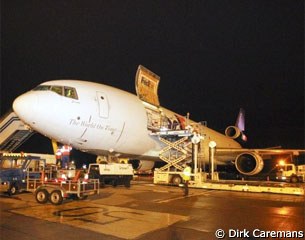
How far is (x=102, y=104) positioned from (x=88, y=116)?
3.45ft

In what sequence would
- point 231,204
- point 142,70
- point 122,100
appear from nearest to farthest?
1. point 231,204
2. point 122,100
3. point 142,70

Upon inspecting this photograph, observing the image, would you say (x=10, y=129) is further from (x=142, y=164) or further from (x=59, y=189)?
(x=59, y=189)

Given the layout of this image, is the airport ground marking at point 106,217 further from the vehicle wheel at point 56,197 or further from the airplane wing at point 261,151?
the airplane wing at point 261,151

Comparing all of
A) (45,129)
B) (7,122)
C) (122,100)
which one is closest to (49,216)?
(45,129)

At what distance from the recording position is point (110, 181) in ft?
60.1

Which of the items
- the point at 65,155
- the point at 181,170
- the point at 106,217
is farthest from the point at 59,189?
the point at 181,170

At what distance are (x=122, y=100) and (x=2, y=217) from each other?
9.23 m

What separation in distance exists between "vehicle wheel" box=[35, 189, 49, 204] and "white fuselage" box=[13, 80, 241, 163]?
3.22 metres

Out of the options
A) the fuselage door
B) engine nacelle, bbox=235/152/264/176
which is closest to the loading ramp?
engine nacelle, bbox=235/152/264/176

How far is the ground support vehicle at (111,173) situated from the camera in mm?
16469

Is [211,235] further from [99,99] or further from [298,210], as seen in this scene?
[99,99]

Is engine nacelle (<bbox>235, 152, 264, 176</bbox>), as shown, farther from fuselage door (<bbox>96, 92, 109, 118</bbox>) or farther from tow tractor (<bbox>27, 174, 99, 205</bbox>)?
tow tractor (<bbox>27, 174, 99, 205</bbox>)

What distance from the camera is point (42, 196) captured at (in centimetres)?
1185

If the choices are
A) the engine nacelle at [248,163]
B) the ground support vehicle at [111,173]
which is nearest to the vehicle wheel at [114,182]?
the ground support vehicle at [111,173]
